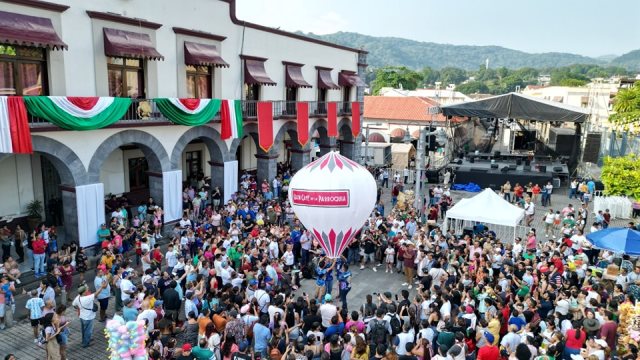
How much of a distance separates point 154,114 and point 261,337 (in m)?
12.2

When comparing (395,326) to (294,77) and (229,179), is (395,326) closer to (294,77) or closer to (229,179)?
(229,179)

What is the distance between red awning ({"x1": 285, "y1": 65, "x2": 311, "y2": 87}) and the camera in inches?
1083

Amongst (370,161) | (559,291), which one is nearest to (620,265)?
(559,291)

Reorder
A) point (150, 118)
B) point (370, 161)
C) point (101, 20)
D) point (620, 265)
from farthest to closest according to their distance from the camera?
point (370, 161), point (150, 118), point (101, 20), point (620, 265)

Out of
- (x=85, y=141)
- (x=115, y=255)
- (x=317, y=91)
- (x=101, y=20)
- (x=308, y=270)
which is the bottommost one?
(x=308, y=270)

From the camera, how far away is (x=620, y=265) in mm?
14617

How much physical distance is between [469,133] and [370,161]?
9869mm

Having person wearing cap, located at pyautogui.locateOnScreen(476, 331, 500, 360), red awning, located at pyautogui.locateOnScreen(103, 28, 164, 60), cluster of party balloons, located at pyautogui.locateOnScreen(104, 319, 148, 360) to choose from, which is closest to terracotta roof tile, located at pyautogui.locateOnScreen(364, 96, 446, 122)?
red awning, located at pyautogui.locateOnScreen(103, 28, 164, 60)

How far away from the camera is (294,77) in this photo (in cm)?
2778

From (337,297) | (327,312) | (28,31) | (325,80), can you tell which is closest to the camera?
(327,312)

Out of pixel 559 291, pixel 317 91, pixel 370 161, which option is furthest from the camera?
pixel 370 161

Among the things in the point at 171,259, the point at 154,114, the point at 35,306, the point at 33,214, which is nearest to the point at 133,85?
the point at 154,114

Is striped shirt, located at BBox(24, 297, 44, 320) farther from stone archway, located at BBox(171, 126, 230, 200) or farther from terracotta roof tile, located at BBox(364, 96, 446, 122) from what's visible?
terracotta roof tile, located at BBox(364, 96, 446, 122)

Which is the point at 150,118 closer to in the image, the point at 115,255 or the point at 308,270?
the point at 115,255
